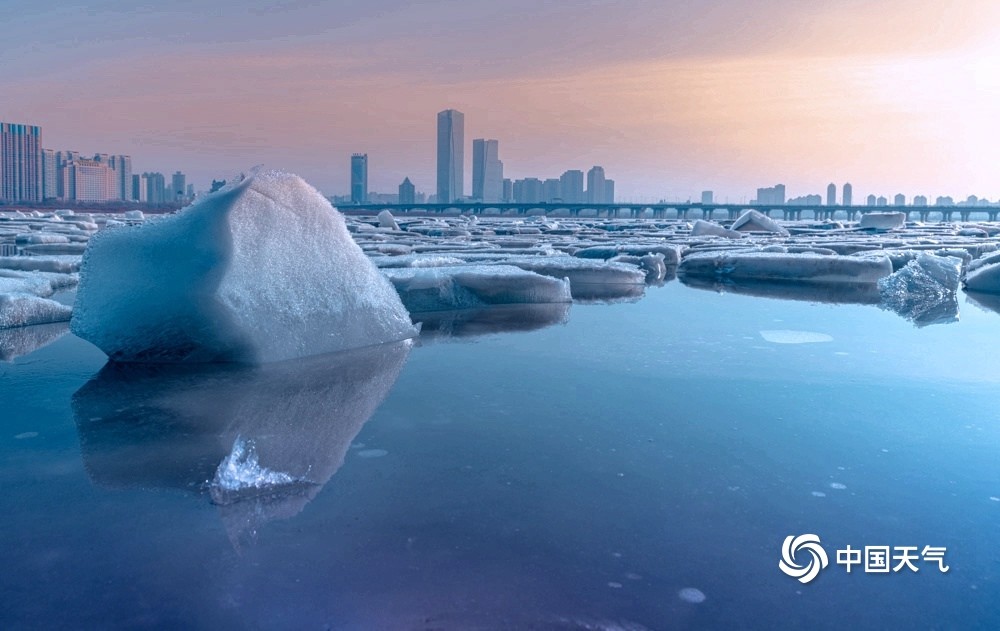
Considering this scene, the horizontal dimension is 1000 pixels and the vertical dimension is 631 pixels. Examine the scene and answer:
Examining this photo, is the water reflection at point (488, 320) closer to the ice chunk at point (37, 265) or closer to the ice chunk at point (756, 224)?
the ice chunk at point (37, 265)

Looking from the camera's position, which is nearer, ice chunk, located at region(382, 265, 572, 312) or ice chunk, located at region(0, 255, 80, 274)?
ice chunk, located at region(382, 265, 572, 312)

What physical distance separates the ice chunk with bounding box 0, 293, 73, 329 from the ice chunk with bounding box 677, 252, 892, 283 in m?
7.67

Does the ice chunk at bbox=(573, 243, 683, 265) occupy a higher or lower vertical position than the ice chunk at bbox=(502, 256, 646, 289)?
higher

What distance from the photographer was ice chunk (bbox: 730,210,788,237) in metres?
22.0

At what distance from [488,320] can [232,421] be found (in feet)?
9.96

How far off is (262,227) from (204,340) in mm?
682

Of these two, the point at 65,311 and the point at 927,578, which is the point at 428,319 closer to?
the point at 65,311

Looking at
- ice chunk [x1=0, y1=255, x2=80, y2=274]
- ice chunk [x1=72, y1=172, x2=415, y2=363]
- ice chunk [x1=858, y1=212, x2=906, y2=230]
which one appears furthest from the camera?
ice chunk [x1=858, y1=212, x2=906, y2=230]

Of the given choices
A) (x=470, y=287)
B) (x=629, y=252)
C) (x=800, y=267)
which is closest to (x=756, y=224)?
(x=629, y=252)

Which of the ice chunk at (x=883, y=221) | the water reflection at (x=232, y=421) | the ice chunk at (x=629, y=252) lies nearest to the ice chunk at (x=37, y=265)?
the water reflection at (x=232, y=421)

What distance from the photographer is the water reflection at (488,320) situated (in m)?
5.28

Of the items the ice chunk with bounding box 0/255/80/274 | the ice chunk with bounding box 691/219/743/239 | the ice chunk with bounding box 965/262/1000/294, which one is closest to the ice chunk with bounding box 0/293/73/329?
the ice chunk with bounding box 0/255/80/274

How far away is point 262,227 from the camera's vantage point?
4.18m

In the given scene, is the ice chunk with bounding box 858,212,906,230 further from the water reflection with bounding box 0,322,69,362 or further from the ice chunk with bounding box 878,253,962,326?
the water reflection with bounding box 0,322,69,362
